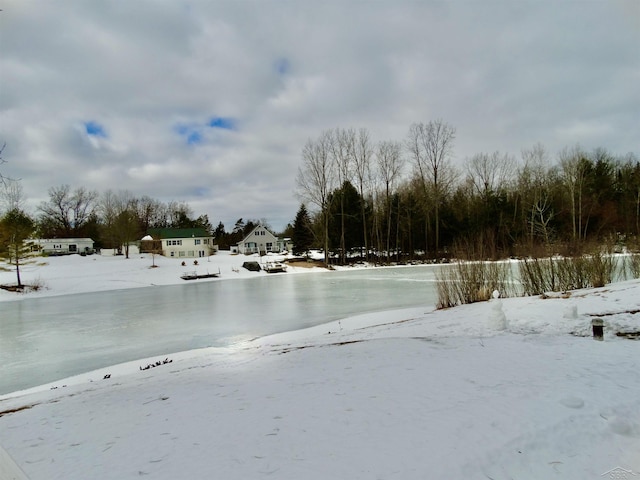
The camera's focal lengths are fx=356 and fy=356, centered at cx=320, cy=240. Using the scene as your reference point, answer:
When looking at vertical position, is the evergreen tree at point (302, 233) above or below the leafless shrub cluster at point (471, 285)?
above

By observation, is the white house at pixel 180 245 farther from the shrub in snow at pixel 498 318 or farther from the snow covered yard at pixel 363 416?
the shrub in snow at pixel 498 318

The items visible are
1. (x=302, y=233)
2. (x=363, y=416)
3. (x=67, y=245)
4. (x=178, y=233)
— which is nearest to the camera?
(x=363, y=416)

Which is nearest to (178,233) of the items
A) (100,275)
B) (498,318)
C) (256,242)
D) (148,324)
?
(256,242)

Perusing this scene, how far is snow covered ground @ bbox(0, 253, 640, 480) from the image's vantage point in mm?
2660

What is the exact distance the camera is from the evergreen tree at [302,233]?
169 feet

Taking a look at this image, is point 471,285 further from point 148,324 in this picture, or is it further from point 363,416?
point 148,324

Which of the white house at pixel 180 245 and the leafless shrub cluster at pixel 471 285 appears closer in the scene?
the leafless shrub cluster at pixel 471 285

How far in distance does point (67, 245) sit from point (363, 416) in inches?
2817

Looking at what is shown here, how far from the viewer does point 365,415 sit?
11.4 ft

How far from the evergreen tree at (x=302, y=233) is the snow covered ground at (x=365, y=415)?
148 ft

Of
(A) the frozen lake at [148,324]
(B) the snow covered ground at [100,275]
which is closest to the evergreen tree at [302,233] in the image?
(B) the snow covered ground at [100,275]

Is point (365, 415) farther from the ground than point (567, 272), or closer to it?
closer to it

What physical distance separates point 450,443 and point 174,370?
4.97m

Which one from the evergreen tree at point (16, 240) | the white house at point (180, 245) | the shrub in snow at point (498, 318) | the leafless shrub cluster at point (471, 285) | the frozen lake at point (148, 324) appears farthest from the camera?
the white house at point (180, 245)
